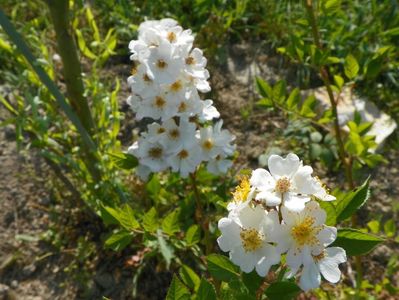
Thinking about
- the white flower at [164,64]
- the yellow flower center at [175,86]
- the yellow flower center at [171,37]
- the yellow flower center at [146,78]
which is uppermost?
the yellow flower center at [171,37]

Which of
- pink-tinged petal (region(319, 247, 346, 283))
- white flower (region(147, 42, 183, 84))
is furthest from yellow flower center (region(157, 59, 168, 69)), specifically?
pink-tinged petal (region(319, 247, 346, 283))

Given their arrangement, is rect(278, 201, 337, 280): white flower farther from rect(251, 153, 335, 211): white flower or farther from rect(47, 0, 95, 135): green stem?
rect(47, 0, 95, 135): green stem

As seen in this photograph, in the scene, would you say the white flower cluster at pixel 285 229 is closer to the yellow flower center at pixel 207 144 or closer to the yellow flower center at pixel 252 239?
the yellow flower center at pixel 252 239

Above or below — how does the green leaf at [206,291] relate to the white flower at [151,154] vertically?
above

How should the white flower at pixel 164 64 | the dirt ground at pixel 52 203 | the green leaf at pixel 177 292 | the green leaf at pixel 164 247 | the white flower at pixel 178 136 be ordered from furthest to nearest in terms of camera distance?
the dirt ground at pixel 52 203
the green leaf at pixel 164 247
the white flower at pixel 178 136
the white flower at pixel 164 64
the green leaf at pixel 177 292

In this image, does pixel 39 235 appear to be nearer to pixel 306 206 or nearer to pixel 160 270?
pixel 160 270

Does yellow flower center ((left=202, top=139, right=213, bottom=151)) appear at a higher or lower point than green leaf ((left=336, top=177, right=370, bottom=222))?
lower

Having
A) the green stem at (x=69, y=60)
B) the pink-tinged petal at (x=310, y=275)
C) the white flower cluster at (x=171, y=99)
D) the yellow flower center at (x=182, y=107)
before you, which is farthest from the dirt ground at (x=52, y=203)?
the pink-tinged petal at (x=310, y=275)

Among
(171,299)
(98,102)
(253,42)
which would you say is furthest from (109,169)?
(253,42)
